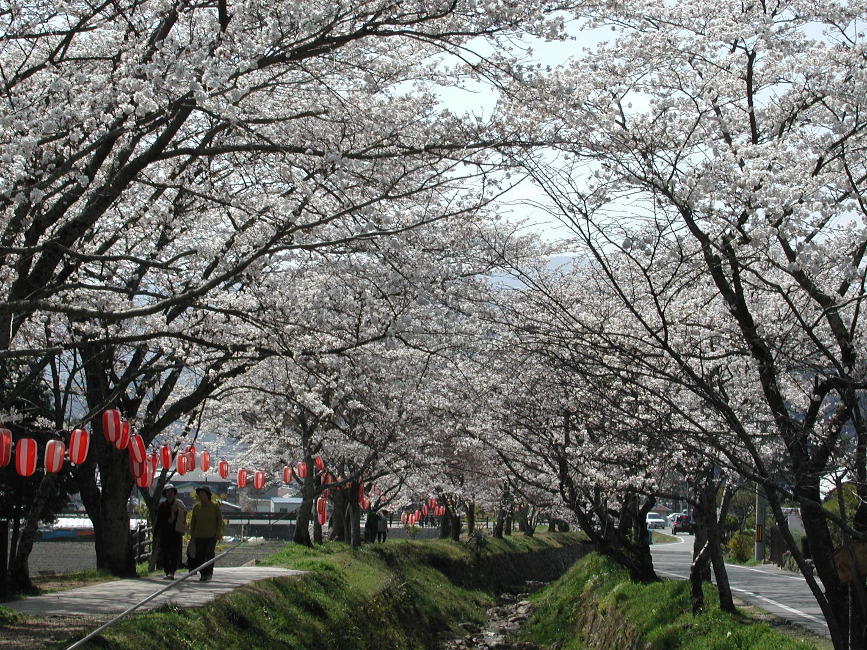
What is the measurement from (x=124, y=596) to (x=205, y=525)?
5.67ft

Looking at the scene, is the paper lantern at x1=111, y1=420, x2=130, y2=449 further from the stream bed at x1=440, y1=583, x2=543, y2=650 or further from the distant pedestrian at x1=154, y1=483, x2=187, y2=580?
the stream bed at x1=440, y1=583, x2=543, y2=650

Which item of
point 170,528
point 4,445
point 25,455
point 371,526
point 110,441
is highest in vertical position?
point 110,441

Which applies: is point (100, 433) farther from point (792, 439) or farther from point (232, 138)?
point (792, 439)

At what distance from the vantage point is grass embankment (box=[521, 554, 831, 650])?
36.5 feet

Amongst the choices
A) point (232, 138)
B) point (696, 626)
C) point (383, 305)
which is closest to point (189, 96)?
point (232, 138)

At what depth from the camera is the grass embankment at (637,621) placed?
1112 centimetres

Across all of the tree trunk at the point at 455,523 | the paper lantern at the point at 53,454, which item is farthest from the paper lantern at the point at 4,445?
the tree trunk at the point at 455,523

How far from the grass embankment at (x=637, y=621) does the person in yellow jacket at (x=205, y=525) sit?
22.5 ft

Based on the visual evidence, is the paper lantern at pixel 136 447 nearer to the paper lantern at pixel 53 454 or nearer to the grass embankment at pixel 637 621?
the paper lantern at pixel 53 454

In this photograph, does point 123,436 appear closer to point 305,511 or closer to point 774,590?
point 305,511

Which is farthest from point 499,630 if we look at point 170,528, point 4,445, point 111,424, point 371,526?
point 4,445

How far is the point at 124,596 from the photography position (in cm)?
1238

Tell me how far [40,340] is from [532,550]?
33319 mm

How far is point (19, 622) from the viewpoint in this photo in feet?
32.9
